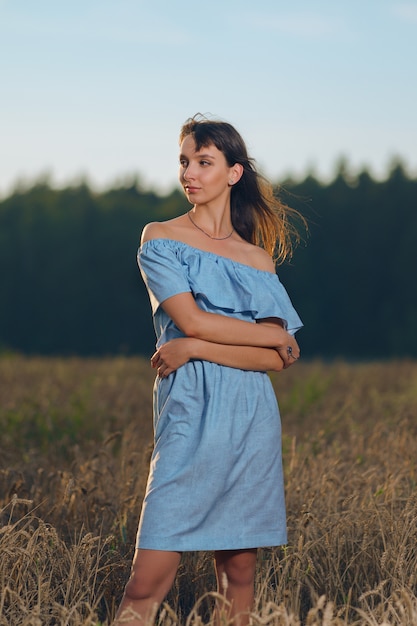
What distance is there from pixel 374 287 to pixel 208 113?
31.4m

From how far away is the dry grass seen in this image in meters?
3.59

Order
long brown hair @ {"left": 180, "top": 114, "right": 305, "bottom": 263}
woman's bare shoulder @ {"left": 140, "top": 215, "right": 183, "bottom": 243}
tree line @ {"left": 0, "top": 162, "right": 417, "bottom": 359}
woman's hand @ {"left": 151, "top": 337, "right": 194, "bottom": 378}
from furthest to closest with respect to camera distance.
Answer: tree line @ {"left": 0, "top": 162, "right": 417, "bottom": 359}
long brown hair @ {"left": 180, "top": 114, "right": 305, "bottom": 263}
woman's bare shoulder @ {"left": 140, "top": 215, "right": 183, "bottom": 243}
woman's hand @ {"left": 151, "top": 337, "right": 194, "bottom": 378}

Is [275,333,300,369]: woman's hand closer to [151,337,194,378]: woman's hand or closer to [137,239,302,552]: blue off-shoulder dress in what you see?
[137,239,302,552]: blue off-shoulder dress

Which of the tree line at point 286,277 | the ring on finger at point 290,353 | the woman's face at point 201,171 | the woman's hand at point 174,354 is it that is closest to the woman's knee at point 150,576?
the woman's hand at point 174,354

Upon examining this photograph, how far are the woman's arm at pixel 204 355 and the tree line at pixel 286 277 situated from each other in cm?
2943

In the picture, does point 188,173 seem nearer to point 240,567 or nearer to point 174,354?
point 174,354

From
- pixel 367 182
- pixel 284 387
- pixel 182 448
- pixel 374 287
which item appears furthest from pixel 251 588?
pixel 367 182

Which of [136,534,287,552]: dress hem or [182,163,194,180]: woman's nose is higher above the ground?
[182,163,194,180]: woman's nose

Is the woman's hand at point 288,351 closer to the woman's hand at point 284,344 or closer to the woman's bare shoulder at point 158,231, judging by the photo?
the woman's hand at point 284,344

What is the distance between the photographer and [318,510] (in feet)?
15.7

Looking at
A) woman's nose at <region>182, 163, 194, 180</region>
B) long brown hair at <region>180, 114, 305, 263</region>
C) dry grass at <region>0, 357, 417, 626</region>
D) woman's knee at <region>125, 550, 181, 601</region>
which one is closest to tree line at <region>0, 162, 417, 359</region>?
dry grass at <region>0, 357, 417, 626</region>

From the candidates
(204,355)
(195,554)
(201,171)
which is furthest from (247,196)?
(195,554)

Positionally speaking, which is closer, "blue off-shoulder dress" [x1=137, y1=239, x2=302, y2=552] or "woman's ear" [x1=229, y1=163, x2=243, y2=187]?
"blue off-shoulder dress" [x1=137, y1=239, x2=302, y2=552]

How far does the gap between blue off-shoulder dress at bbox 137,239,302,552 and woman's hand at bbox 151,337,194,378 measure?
3 cm
